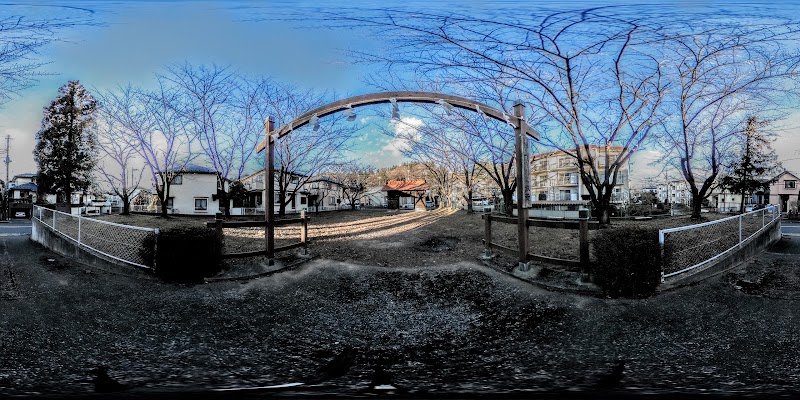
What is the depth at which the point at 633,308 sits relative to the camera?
2564mm

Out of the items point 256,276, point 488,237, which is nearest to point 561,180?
point 488,237

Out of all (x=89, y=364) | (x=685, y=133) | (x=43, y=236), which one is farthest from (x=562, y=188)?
(x=43, y=236)

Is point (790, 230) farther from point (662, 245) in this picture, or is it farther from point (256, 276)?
point (256, 276)

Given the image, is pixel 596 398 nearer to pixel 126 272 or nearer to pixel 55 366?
pixel 55 366

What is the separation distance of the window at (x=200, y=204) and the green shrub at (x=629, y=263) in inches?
170

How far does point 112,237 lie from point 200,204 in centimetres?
90

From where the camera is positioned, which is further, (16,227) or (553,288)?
(16,227)

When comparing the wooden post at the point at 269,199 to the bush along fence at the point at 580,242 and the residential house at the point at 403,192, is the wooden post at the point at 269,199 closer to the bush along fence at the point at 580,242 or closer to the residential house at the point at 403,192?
the bush along fence at the point at 580,242

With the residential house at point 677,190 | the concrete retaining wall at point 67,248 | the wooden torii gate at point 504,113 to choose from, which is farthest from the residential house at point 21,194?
the residential house at point 677,190

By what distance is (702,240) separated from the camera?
11.8 ft

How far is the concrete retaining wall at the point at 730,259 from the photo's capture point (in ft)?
9.96

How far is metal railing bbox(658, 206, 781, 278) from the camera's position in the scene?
298cm

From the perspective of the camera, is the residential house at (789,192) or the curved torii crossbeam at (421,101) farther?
the residential house at (789,192)

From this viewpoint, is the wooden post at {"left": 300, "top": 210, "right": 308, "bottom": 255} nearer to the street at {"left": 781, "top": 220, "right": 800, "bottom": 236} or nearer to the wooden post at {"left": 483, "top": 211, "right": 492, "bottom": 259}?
the wooden post at {"left": 483, "top": 211, "right": 492, "bottom": 259}
